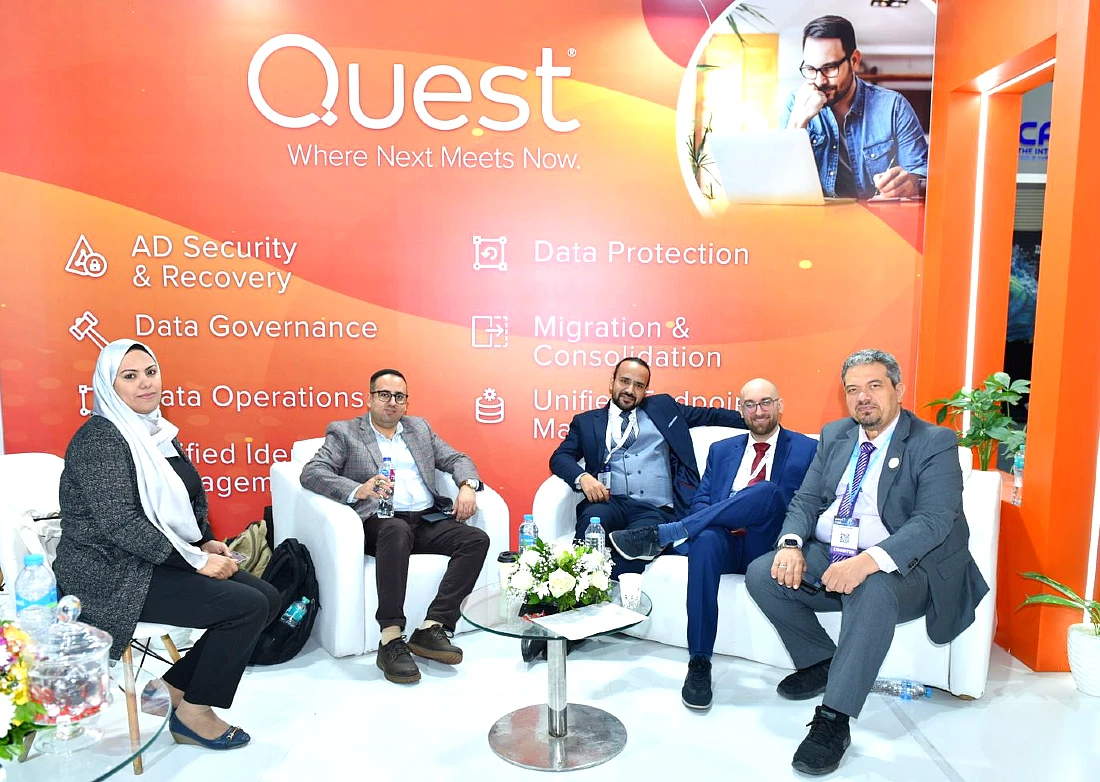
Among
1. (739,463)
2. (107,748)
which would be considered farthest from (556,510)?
(107,748)

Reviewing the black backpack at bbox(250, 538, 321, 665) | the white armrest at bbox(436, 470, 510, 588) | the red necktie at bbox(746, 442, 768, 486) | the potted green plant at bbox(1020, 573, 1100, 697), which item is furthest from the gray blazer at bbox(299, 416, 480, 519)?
the potted green plant at bbox(1020, 573, 1100, 697)

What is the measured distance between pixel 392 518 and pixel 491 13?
8.72ft

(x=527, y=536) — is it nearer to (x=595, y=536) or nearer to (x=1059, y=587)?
(x=595, y=536)

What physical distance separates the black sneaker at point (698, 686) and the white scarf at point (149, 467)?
175cm

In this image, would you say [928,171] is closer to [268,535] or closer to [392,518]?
[392,518]

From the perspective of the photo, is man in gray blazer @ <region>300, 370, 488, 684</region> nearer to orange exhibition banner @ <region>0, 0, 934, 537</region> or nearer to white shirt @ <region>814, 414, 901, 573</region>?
orange exhibition banner @ <region>0, 0, 934, 537</region>

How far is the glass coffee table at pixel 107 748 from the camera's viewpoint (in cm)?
179

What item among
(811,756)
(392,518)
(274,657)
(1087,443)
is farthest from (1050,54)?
(274,657)

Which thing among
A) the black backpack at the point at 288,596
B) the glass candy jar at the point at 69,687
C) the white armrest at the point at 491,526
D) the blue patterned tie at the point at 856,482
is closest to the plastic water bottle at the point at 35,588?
the glass candy jar at the point at 69,687

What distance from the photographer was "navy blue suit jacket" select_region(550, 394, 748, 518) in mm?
3996

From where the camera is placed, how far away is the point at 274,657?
11.3 feet

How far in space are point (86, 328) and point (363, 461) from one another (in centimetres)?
187

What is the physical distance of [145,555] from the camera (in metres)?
2.62

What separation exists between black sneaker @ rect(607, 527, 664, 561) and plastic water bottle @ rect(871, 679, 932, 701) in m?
0.98
